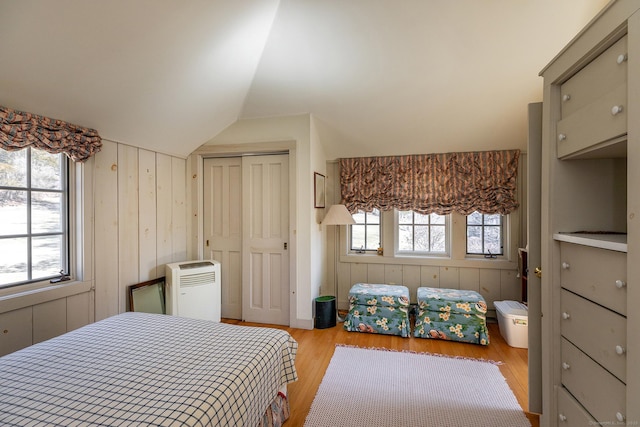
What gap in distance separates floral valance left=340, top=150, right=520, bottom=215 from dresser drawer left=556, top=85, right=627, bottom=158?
2175mm

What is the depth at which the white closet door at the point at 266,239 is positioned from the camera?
341 centimetres

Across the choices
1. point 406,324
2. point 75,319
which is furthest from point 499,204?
point 75,319

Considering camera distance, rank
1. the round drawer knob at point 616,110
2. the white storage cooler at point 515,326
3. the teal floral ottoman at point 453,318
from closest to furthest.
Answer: the round drawer knob at point 616,110 < the white storage cooler at point 515,326 < the teal floral ottoman at point 453,318

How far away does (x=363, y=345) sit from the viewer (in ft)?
9.59

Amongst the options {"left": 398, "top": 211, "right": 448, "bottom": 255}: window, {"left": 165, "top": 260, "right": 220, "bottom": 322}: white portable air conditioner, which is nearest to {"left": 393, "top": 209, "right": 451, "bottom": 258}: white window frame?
{"left": 398, "top": 211, "right": 448, "bottom": 255}: window

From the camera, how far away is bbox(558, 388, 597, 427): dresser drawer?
119 centimetres

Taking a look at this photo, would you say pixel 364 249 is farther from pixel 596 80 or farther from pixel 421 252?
pixel 596 80

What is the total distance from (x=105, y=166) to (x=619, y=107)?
329 cm

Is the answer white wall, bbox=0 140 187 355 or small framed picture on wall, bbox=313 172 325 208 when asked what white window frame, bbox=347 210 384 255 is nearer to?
small framed picture on wall, bbox=313 172 325 208

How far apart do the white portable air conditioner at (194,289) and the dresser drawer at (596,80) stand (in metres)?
3.16

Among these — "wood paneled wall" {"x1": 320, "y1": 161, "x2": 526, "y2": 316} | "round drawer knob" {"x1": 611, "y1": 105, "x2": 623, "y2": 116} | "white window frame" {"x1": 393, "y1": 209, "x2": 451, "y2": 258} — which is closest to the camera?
"round drawer knob" {"x1": 611, "y1": 105, "x2": 623, "y2": 116}

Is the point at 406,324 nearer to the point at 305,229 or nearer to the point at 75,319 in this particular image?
the point at 305,229

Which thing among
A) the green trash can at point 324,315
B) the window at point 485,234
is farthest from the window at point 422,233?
the green trash can at point 324,315

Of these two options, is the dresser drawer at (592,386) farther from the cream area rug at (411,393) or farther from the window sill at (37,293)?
the window sill at (37,293)
